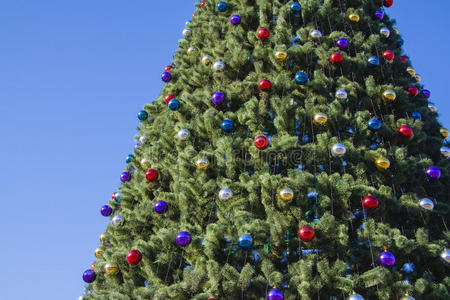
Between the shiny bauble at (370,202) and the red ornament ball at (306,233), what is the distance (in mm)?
663

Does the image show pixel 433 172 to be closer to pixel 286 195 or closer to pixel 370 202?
pixel 370 202

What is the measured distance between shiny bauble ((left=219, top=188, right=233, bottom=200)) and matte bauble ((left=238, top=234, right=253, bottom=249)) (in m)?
0.50

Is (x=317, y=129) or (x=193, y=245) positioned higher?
(x=317, y=129)

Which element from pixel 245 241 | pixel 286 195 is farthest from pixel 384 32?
pixel 245 241

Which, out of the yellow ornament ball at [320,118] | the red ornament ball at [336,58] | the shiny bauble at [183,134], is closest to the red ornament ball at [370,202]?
the yellow ornament ball at [320,118]

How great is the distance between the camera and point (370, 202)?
3.38 metres

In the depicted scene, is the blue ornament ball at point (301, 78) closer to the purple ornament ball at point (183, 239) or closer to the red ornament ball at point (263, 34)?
the red ornament ball at point (263, 34)

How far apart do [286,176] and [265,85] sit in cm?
111

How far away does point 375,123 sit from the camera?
4039 mm

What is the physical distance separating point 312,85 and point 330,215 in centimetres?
176

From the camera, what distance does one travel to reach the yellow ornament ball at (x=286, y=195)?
331 centimetres

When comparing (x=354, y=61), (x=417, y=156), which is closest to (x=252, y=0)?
(x=354, y=61)

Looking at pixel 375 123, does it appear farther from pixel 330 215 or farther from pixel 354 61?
pixel 330 215

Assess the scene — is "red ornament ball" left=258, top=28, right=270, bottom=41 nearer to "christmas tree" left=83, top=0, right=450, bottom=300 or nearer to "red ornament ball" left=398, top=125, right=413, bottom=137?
"christmas tree" left=83, top=0, right=450, bottom=300
